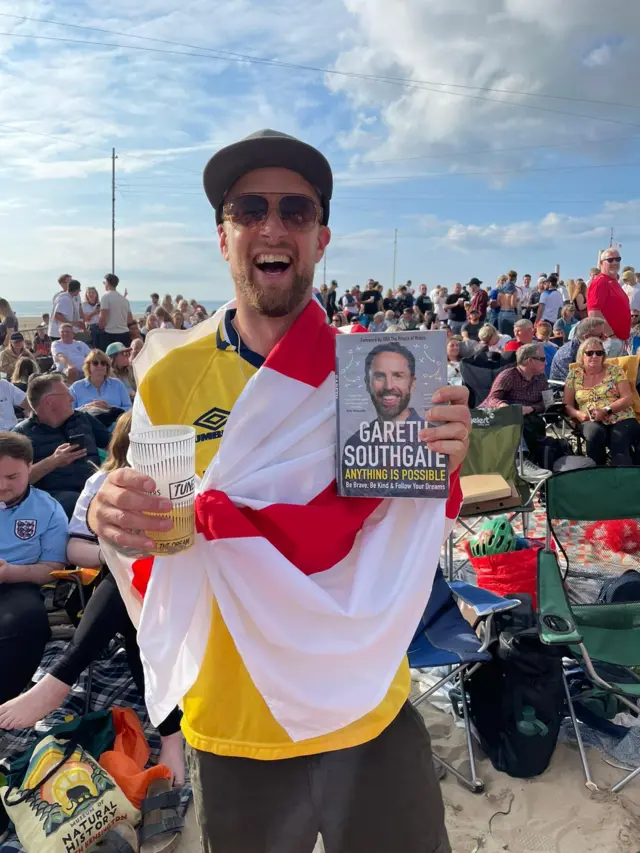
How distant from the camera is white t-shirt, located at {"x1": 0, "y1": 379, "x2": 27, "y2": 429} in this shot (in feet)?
20.7

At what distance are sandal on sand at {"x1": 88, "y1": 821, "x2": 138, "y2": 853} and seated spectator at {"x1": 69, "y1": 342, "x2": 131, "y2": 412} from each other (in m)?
4.71

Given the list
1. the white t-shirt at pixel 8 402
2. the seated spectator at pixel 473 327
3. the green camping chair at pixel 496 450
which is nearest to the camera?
the green camping chair at pixel 496 450

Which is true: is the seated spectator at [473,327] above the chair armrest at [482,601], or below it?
above

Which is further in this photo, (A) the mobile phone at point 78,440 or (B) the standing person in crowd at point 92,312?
(B) the standing person in crowd at point 92,312

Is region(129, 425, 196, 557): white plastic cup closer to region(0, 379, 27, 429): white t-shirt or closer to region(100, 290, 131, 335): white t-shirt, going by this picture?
region(0, 379, 27, 429): white t-shirt

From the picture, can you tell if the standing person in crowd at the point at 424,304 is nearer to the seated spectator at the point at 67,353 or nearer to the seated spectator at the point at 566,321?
the seated spectator at the point at 566,321

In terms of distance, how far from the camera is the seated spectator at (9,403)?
248 inches

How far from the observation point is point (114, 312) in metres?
10.3

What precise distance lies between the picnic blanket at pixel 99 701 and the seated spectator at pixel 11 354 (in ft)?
20.6

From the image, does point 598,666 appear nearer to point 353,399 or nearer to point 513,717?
point 513,717

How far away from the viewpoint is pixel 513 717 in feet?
8.71

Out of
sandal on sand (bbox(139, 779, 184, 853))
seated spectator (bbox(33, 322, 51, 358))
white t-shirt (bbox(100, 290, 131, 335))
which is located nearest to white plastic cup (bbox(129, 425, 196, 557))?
sandal on sand (bbox(139, 779, 184, 853))

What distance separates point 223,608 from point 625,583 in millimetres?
2984

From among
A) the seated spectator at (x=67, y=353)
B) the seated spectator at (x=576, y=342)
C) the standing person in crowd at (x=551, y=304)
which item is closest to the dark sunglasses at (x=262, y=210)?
the seated spectator at (x=576, y=342)
